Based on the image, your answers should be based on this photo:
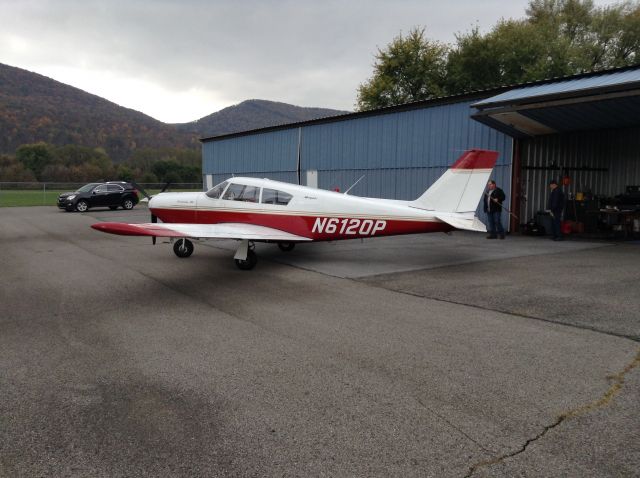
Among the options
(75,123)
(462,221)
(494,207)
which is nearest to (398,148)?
(494,207)

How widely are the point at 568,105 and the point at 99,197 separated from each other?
27.3 metres

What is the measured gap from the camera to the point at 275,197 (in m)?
10.8

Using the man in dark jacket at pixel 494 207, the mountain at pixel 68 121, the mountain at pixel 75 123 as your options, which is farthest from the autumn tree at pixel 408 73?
the mountain at pixel 68 121

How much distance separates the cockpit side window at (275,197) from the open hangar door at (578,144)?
7428 mm

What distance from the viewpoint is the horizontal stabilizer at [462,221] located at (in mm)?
10156

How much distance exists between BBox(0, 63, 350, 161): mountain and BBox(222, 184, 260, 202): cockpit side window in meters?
109

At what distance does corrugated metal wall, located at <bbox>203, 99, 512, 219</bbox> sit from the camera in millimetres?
17438

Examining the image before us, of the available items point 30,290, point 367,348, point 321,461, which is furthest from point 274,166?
point 321,461

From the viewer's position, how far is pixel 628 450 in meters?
3.16

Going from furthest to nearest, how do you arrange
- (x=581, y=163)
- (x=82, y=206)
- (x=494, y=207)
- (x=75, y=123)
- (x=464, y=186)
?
(x=75, y=123)
(x=82, y=206)
(x=581, y=163)
(x=494, y=207)
(x=464, y=186)

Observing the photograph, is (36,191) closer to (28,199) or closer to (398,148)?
(28,199)

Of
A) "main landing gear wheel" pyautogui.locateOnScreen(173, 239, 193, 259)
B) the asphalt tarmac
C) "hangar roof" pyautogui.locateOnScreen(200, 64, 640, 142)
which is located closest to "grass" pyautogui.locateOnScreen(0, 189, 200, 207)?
"main landing gear wheel" pyautogui.locateOnScreen(173, 239, 193, 259)

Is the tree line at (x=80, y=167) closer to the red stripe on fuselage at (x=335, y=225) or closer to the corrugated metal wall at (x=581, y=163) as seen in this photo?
the corrugated metal wall at (x=581, y=163)

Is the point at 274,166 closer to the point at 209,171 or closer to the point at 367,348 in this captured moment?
the point at 209,171
